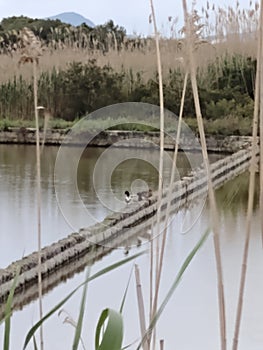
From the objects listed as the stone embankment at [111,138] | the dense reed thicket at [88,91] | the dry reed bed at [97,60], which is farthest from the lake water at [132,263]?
the dry reed bed at [97,60]

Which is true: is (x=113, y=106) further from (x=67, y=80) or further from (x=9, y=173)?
(x=9, y=173)

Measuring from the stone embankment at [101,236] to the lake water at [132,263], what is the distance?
11 centimetres

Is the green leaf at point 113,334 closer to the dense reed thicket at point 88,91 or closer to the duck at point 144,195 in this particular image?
the duck at point 144,195

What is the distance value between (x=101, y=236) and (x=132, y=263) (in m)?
1.81

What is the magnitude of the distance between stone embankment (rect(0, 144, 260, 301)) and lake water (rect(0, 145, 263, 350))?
110mm

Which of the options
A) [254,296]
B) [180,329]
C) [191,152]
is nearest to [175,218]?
[254,296]

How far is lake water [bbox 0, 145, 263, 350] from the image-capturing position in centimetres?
303

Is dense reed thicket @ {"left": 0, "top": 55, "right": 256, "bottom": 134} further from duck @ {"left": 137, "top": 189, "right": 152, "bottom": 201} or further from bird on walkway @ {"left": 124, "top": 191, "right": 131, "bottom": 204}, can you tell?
bird on walkway @ {"left": 124, "top": 191, "right": 131, "bottom": 204}

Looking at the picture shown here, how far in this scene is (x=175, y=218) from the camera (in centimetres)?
550

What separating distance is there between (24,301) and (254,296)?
929mm

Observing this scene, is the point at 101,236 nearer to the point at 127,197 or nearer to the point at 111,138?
the point at 127,197

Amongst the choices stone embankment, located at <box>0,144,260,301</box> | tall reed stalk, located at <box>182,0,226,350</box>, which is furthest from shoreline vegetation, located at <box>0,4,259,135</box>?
tall reed stalk, located at <box>182,0,226,350</box>

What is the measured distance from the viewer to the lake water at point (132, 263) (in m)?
3.03

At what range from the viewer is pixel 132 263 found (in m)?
2.93
